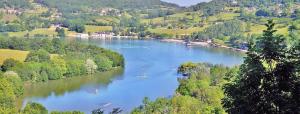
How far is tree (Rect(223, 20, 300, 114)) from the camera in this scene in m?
8.83

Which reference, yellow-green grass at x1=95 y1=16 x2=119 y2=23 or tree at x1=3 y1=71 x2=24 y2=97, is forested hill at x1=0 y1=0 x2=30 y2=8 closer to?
yellow-green grass at x1=95 y1=16 x2=119 y2=23

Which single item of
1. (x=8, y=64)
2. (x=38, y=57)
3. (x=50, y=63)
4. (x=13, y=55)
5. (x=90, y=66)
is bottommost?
(x=90, y=66)

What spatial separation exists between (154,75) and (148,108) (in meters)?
31.1

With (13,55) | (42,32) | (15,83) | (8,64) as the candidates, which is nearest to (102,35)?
(42,32)

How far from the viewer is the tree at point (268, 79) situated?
8.83 meters

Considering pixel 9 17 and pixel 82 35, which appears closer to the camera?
pixel 82 35

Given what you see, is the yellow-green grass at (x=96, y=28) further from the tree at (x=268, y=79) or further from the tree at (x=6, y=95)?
the tree at (x=268, y=79)

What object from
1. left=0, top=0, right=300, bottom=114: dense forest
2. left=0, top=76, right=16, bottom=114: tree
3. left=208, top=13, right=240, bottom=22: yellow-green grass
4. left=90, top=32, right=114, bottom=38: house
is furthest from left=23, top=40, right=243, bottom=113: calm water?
left=208, top=13, right=240, bottom=22: yellow-green grass

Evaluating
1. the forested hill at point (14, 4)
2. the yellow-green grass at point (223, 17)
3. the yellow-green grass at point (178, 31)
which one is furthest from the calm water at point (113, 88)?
the forested hill at point (14, 4)

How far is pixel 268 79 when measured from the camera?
9.01m

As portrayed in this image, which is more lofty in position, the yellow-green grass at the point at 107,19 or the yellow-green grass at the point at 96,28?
the yellow-green grass at the point at 107,19

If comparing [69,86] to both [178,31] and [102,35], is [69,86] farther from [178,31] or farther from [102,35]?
[178,31]

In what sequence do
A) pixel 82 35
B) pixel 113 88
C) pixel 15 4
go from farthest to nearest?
pixel 15 4 < pixel 82 35 < pixel 113 88

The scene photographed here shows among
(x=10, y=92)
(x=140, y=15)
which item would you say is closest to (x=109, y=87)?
(x=10, y=92)
